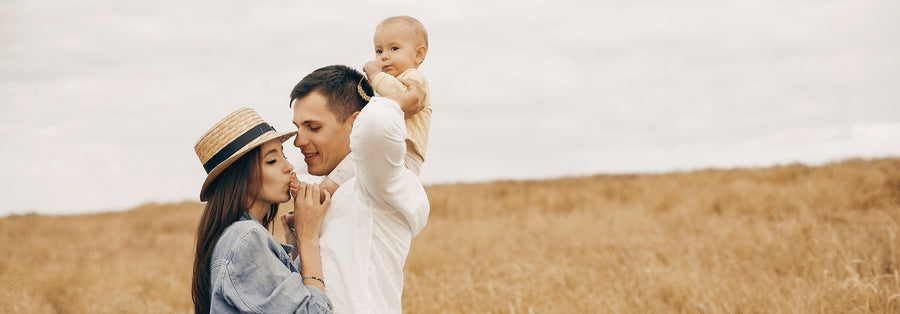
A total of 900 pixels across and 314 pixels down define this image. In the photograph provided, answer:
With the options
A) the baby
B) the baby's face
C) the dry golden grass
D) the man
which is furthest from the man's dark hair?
the dry golden grass

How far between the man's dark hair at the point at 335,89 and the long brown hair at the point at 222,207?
33cm

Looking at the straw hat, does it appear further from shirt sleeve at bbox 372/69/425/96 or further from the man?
shirt sleeve at bbox 372/69/425/96

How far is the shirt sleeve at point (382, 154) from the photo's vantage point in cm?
226

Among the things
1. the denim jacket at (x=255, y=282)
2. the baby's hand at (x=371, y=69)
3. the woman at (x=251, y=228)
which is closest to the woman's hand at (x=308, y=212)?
the woman at (x=251, y=228)

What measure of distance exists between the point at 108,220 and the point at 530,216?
36.5ft

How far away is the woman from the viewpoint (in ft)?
7.62

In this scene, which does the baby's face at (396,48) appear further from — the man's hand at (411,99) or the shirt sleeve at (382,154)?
the shirt sleeve at (382,154)

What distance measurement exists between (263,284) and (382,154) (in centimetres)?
62

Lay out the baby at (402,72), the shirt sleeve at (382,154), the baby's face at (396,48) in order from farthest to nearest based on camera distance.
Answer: the baby's face at (396,48), the baby at (402,72), the shirt sleeve at (382,154)

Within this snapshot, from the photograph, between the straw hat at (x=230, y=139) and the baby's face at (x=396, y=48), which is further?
the baby's face at (x=396, y=48)

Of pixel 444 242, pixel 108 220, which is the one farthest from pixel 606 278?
pixel 108 220

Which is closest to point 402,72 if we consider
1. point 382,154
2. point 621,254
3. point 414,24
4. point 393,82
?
point 414,24

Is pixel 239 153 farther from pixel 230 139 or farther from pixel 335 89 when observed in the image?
pixel 335 89

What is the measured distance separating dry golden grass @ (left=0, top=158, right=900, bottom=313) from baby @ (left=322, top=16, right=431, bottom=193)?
2261mm
